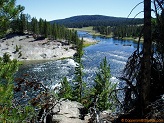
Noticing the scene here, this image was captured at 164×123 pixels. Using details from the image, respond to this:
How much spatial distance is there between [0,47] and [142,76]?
130 metres

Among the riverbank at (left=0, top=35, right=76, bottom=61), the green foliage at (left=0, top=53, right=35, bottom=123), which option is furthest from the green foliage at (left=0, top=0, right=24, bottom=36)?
the riverbank at (left=0, top=35, right=76, bottom=61)

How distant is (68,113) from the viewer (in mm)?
11250

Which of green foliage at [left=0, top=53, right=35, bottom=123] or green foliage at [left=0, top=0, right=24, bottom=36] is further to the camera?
green foliage at [left=0, top=0, right=24, bottom=36]

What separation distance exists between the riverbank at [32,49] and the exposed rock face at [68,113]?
10944cm

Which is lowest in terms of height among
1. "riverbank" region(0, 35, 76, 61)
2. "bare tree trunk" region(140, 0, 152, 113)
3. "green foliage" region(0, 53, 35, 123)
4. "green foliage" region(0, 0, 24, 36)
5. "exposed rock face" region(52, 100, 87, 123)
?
"riverbank" region(0, 35, 76, 61)

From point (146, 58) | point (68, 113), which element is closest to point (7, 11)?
A: point (68, 113)

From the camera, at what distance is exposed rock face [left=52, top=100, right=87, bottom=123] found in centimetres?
1059

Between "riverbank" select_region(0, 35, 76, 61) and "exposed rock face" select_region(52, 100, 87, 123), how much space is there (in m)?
109

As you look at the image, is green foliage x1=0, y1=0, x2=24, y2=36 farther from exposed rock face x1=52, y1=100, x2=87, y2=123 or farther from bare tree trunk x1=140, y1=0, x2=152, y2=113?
bare tree trunk x1=140, y1=0, x2=152, y2=113

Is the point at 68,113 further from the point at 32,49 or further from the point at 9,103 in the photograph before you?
the point at 32,49

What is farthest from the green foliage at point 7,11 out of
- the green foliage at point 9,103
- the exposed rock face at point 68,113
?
the exposed rock face at point 68,113

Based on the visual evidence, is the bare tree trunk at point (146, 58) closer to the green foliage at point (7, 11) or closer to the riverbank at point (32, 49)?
the green foliage at point (7, 11)

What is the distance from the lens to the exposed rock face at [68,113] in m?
10.6

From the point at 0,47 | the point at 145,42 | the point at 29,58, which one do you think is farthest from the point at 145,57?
the point at 0,47
